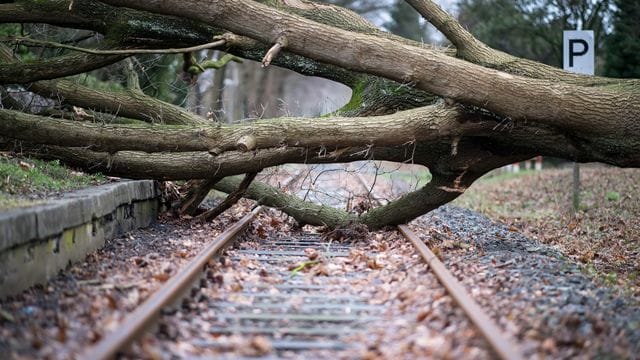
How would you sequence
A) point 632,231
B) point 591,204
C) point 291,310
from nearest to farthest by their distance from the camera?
point 291,310
point 632,231
point 591,204

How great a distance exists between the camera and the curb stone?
5672 mm

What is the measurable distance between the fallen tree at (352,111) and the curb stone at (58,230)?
0.86 meters

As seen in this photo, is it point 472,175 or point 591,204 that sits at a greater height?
point 472,175

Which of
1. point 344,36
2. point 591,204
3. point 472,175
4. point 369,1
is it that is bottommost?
point 591,204

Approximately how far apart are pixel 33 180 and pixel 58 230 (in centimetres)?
210

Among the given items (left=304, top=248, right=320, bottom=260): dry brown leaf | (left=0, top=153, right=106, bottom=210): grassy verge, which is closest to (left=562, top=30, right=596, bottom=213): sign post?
(left=304, top=248, right=320, bottom=260): dry brown leaf

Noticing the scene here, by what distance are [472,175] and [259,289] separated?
4729 mm

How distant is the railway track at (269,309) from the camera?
15.3ft

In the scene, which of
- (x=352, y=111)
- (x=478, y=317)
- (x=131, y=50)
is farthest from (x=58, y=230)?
(x=352, y=111)

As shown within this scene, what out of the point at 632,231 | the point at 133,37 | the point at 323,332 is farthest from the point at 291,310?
the point at 632,231

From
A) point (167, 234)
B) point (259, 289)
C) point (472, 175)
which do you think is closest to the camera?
point (259, 289)

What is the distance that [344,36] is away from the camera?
29.2 ft

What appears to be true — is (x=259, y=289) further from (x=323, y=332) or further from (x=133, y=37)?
(x=133, y=37)

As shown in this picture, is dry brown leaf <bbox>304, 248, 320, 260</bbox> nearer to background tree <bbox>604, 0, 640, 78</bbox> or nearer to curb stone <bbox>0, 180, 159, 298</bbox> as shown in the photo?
curb stone <bbox>0, 180, 159, 298</bbox>
